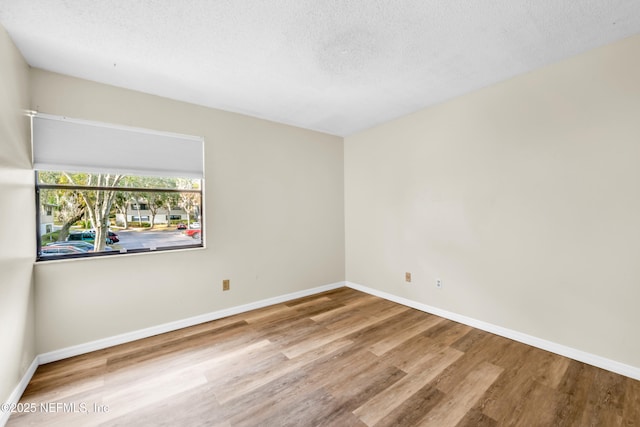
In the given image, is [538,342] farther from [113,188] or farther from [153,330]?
[113,188]

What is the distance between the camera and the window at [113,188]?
7.36 ft

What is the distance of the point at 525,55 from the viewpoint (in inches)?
82.8

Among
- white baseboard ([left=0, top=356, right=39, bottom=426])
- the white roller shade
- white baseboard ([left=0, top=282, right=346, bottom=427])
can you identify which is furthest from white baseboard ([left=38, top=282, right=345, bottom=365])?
the white roller shade

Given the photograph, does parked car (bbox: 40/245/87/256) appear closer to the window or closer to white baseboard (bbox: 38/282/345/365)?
the window

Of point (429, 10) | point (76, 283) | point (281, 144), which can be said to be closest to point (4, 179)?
point (76, 283)

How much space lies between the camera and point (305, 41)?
6.21 feet

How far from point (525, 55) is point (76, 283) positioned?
4221 mm

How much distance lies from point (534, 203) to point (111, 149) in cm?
390

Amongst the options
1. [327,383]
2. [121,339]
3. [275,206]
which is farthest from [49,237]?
[327,383]

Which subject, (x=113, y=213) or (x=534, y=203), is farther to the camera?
(x=113, y=213)

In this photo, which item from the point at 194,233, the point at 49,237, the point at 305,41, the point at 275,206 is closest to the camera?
the point at 305,41

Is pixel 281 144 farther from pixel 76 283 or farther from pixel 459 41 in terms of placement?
pixel 76 283

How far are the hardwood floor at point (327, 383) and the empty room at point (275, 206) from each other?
2cm

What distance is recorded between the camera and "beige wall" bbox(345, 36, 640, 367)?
6.43ft
